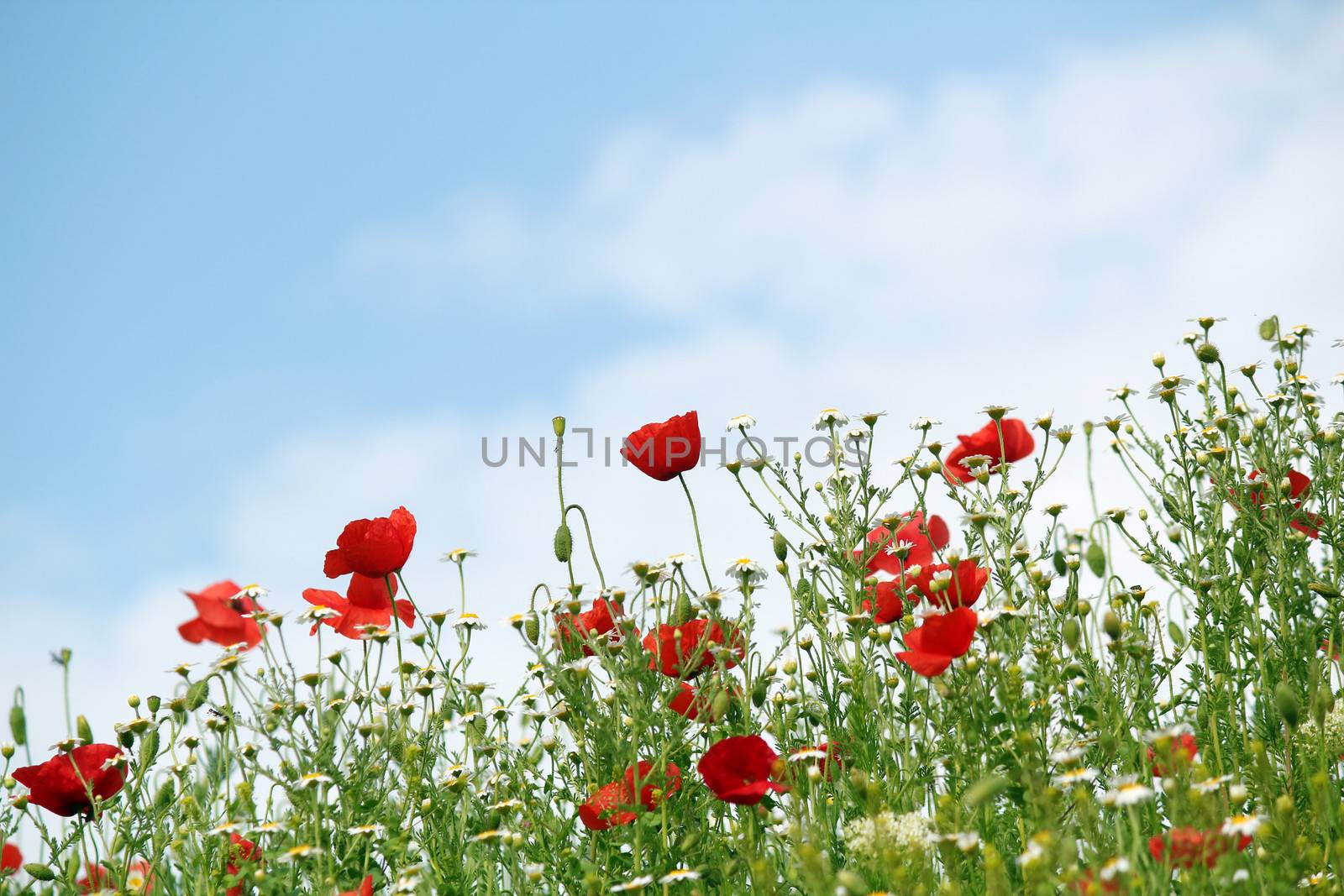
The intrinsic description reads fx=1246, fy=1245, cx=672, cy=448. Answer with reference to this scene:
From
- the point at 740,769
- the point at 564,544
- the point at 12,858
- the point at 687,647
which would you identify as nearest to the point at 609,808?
the point at 740,769

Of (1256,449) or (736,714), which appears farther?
(1256,449)

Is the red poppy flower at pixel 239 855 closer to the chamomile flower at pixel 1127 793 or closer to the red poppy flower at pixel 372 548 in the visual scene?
the red poppy flower at pixel 372 548

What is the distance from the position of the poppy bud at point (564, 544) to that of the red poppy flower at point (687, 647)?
1.36 ft

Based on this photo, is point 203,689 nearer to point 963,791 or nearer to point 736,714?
point 736,714

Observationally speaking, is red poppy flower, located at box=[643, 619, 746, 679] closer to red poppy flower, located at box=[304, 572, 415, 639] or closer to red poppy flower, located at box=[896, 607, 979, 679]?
red poppy flower, located at box=[896, 607, 979, 679]

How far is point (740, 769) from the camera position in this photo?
11.3 feet

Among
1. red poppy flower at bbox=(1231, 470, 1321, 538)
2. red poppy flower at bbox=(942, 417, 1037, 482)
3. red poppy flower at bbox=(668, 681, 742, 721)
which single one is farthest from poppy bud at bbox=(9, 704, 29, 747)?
red poppy flower at bbox=(1231, 470, 1321, 538)

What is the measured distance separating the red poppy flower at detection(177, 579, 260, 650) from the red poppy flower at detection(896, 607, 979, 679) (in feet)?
6.96

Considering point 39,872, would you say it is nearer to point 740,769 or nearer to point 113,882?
point 113,882

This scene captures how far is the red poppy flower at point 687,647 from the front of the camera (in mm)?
3611

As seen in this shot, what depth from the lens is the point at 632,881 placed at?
317 centimetres

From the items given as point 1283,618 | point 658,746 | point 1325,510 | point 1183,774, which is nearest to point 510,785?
point 658,746

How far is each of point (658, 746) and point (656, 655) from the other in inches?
10.2

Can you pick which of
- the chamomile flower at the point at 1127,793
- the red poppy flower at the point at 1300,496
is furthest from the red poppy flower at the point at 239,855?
the red poppy flower at the point at 1300,496
